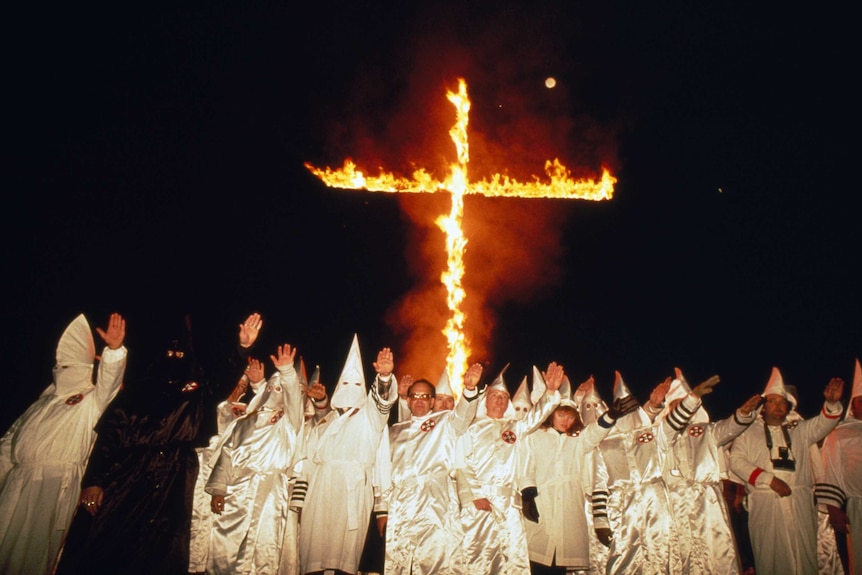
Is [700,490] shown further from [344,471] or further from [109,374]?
[109,374]

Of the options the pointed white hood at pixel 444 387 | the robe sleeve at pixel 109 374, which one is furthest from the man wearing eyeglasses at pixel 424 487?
the robe sleeve at pixel 109 374

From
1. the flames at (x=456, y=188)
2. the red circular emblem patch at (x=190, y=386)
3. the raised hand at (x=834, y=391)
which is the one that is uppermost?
the flames at (x=456, y=188)

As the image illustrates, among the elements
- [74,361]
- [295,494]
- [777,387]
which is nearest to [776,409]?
[777,387]

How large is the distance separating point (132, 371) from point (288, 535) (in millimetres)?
3879

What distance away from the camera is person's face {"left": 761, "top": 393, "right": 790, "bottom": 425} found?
6398mm

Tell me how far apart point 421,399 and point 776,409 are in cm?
450

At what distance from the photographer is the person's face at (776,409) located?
6398mm

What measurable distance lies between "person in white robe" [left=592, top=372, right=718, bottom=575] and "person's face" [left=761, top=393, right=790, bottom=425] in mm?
1186

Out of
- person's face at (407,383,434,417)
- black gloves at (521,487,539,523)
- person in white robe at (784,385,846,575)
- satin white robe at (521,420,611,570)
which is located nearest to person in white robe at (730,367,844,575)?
person in white robe at (784,385,846,575)


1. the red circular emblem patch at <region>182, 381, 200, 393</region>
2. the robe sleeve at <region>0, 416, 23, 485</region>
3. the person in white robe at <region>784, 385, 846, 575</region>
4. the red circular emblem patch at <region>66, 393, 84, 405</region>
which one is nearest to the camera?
the robe sleeve at <region>0, 416, 23, 485</region>

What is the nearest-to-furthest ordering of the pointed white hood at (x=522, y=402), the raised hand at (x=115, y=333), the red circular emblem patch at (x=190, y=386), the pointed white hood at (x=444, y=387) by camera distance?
the raised hand at (x=115, y=333) → the red circular emblem patch at (x=190, y=386) → the pointed white hood at (x=444, y=387) → the pointed white hood at (x=522, y=402)

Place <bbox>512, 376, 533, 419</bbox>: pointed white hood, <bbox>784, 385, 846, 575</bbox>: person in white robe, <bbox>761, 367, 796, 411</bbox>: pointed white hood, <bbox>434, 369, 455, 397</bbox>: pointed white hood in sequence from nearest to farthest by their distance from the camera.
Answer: <bbox>784, 385, 846, 575</bbox>: person in white robe, <bbox>761, 367, 796, 411</bbox>: pointed white hood, <bbox>434, 369, 455, 397</bbox>: pointed white hood, <bbox>512, 376, 533, 419</bbox>: pointed white hood

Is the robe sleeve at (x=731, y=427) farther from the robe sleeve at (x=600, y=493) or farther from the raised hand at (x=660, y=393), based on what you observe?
the robe sleeve at (x=600, y=493)

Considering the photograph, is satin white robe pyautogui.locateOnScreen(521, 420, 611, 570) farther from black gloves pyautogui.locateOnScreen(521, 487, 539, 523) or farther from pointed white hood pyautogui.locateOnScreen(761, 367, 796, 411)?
pointed white hood pyautogui.locateOnScreen(761, 367, 796, 411)
